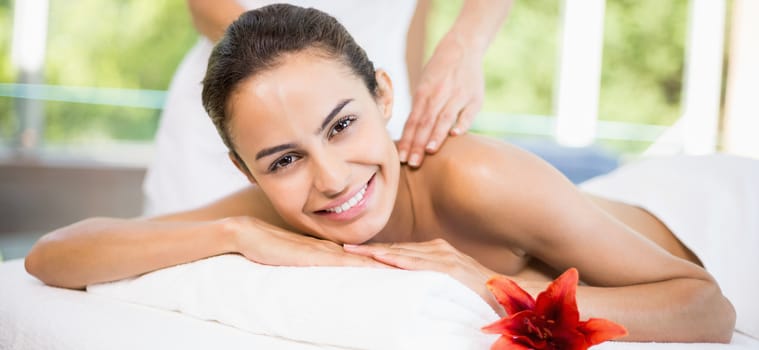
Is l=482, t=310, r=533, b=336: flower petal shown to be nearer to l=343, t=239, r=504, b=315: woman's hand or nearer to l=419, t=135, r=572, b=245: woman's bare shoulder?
l=343, t=239, r=504, b=315: woman's hand

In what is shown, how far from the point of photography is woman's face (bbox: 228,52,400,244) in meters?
1.23

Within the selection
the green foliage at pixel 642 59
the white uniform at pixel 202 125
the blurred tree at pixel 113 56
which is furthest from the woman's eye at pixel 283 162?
the green foliage at pixel 642 59

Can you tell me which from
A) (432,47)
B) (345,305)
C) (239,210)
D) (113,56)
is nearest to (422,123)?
(239,210)

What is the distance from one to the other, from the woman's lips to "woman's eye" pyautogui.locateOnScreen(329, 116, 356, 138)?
0.11 m

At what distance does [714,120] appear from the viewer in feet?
20.1

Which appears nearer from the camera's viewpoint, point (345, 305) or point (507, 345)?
point (507, 345)

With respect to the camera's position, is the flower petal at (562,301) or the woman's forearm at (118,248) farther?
the woman's forearm at (118,248)

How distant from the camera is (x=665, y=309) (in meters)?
1.28

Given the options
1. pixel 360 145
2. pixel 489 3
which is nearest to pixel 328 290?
pixel 360 145

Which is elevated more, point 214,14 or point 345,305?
point 214,14

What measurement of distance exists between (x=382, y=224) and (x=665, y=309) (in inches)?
18.3

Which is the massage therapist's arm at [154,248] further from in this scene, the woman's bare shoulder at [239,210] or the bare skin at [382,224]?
the woman's bare shoulder at [239,210]

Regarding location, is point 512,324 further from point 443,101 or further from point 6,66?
point 6,66

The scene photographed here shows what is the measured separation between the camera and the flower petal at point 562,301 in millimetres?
908
